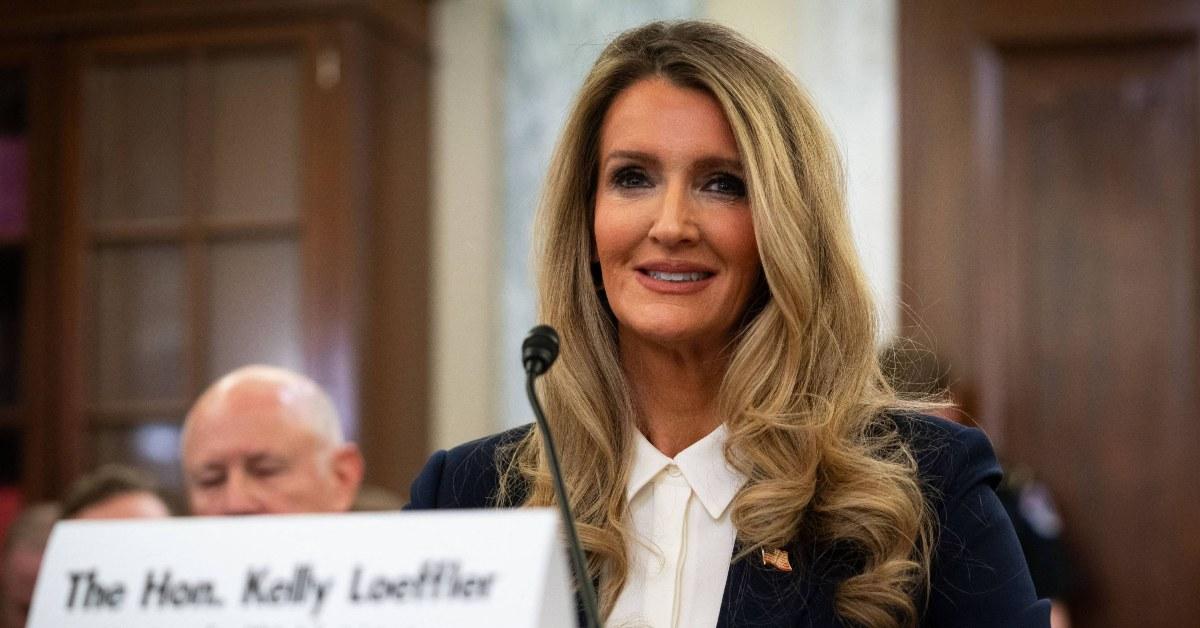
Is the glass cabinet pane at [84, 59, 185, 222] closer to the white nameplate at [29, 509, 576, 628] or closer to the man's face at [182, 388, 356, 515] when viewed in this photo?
the man's face at [182, 388, 356, 515]

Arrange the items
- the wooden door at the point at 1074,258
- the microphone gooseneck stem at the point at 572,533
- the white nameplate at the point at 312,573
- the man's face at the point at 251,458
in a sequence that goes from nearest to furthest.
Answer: the white nameplate at the point at 312,573, the microphone gooseneck stem at the point at 572,533, the man's face at the point at 251,458, the wooden door at the point at 1074,258

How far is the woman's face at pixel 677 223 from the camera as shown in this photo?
1515 mm

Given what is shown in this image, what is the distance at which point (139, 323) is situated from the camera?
13.2 feet

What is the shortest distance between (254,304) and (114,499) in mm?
1078

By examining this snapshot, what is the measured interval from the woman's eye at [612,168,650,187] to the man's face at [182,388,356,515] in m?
1.24

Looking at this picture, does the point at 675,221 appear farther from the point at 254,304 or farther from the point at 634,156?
the point at 254,304

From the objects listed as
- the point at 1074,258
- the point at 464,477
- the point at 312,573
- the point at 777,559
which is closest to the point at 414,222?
Result: the point at 1074,258

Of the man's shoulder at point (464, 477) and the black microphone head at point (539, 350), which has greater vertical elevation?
the black microphone head at point (539, 350)

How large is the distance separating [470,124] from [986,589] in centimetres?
307

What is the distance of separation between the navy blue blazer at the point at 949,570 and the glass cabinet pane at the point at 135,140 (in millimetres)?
2866

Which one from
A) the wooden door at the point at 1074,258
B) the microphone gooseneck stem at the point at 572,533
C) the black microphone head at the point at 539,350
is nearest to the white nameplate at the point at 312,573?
the microphone gooseneck stem at the point at 572,533

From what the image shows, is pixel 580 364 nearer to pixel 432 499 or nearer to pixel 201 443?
pixel 432 499

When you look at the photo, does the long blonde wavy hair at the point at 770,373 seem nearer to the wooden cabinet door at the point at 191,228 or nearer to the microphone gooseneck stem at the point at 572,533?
the microphone gooseneck stem at the point at 572,533

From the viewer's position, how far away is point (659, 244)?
151 cm
